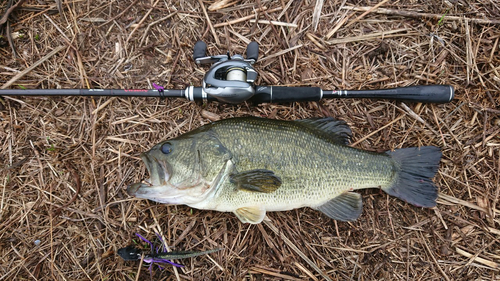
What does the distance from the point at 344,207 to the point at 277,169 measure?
0.95 metres

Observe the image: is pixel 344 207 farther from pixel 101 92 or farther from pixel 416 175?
pixel 101 92

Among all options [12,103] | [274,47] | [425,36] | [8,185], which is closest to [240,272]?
[274,47]

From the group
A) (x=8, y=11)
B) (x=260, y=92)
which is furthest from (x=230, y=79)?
(x=8, y=11)

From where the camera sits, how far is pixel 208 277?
9.98 ft

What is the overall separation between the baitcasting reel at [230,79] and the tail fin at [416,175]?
1767 mm

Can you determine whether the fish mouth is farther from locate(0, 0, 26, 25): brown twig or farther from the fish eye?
locate(0, 0, 26, 25): brown twig

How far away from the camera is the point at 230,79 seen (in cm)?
275

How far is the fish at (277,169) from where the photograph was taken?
262 centimetres

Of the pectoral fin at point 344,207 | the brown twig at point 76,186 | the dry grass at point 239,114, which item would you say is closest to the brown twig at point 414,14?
the dry grass at point 239,114

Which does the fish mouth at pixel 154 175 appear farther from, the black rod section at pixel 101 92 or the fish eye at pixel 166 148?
the black rod section at pixel 101 92

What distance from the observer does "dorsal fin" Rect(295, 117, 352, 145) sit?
2.99 metres

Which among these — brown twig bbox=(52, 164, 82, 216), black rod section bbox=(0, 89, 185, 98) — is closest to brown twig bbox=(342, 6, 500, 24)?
black rod section bbox=(0, 89, 185, 98)

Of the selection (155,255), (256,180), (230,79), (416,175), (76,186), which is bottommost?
(155,255)

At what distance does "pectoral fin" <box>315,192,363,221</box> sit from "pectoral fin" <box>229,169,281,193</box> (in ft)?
2.31
